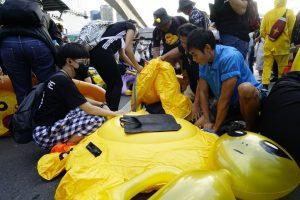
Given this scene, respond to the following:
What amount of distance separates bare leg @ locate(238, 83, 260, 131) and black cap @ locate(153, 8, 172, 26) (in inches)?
65.4

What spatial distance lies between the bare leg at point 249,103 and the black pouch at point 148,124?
0.54 m

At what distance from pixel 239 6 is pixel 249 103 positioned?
1.05 m

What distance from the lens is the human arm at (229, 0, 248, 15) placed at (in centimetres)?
288

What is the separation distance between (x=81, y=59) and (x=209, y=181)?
1.61 metres

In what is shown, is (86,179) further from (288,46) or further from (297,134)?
(288,46)

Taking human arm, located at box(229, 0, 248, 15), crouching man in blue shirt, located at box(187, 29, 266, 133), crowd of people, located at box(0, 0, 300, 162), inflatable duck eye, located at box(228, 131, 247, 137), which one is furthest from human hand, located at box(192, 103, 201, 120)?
inflatable duck eye, located at box(228, 131, 247, 137)

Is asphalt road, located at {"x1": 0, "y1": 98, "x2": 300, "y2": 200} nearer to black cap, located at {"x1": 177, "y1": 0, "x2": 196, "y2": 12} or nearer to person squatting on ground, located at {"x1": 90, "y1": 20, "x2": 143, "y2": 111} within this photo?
person squatting on ground, located at {"x1": 90, "y1": 20, "x2": 143, "y2": 111}

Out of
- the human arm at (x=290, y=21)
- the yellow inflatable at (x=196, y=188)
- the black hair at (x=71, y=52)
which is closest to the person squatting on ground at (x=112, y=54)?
the black hair at (x=71, y=52)

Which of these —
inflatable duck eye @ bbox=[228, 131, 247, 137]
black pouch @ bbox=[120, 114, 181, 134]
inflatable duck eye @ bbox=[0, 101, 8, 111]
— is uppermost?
inflatable duck eye @ bbox=[228, 131, 247, 137]

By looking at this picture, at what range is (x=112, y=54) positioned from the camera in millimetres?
3439

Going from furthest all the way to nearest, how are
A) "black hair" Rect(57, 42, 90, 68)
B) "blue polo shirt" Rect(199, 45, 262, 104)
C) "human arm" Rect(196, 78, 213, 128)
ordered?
1. "human arm" Rect(196, 78, 213, 128)
2. "black hair" Rect(57, 42, 90, 68)
3. "blue polo shirt" Rect(199, 45, 262, 104)

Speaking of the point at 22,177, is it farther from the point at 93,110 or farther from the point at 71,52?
the point at 71,52

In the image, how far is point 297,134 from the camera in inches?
70.1

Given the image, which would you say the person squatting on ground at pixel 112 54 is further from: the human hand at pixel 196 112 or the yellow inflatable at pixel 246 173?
the yellow inflatable at pixel 246 173
